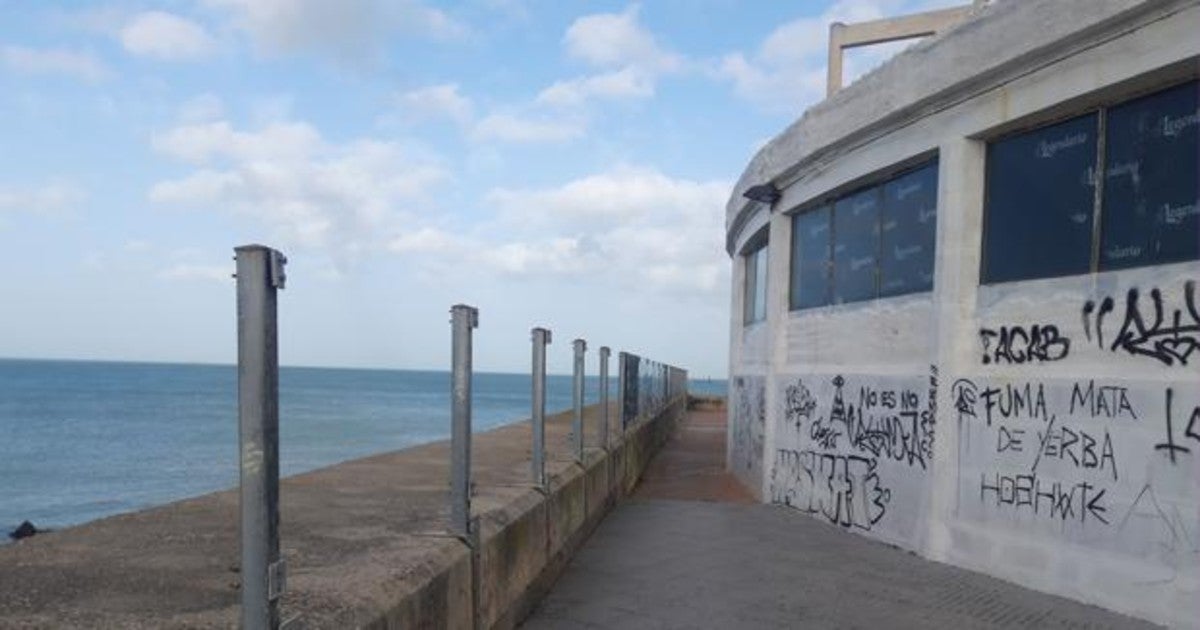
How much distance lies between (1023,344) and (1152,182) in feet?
5.66

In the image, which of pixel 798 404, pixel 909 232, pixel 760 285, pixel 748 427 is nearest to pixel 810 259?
pixel 798 404

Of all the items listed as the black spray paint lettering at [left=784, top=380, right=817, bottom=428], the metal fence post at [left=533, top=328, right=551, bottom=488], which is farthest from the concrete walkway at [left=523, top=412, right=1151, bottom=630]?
the black spray paint lettering at [left=784, top=380, right=817, bottom=428]

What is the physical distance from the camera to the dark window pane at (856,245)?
39.4 feet

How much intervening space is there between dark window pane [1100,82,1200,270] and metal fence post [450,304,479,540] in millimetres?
5218

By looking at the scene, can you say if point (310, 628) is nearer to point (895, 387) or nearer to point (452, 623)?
point (452, 623)

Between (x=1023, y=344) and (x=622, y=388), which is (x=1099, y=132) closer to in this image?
(x=1023, y=344)

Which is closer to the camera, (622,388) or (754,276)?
(622,388)

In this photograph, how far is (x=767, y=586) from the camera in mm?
8617

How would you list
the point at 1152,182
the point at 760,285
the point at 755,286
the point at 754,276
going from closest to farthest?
the point at 1152,182 < the point at 760,285 < the point at 755,286 < the point at 754,276

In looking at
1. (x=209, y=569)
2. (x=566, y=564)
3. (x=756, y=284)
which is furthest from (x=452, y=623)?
(x=756, y=284)

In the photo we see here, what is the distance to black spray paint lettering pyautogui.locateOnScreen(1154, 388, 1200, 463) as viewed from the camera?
714 cm

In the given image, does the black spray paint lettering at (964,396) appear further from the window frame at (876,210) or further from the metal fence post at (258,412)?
the metal fence post at (258,412)

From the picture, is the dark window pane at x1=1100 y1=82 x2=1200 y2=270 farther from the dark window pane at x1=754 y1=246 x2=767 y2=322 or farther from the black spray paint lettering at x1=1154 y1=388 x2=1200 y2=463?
the dark window pane at x1=754 y1=246 x2=767 y2=322

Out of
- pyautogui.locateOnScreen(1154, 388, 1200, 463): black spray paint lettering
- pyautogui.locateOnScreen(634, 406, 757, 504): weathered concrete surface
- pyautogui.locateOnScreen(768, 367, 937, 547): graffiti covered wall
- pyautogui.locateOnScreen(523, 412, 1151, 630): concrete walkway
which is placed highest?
pyautogui.locateOnScreen(1154, 388, 1200, 463): black spray paint lettering
